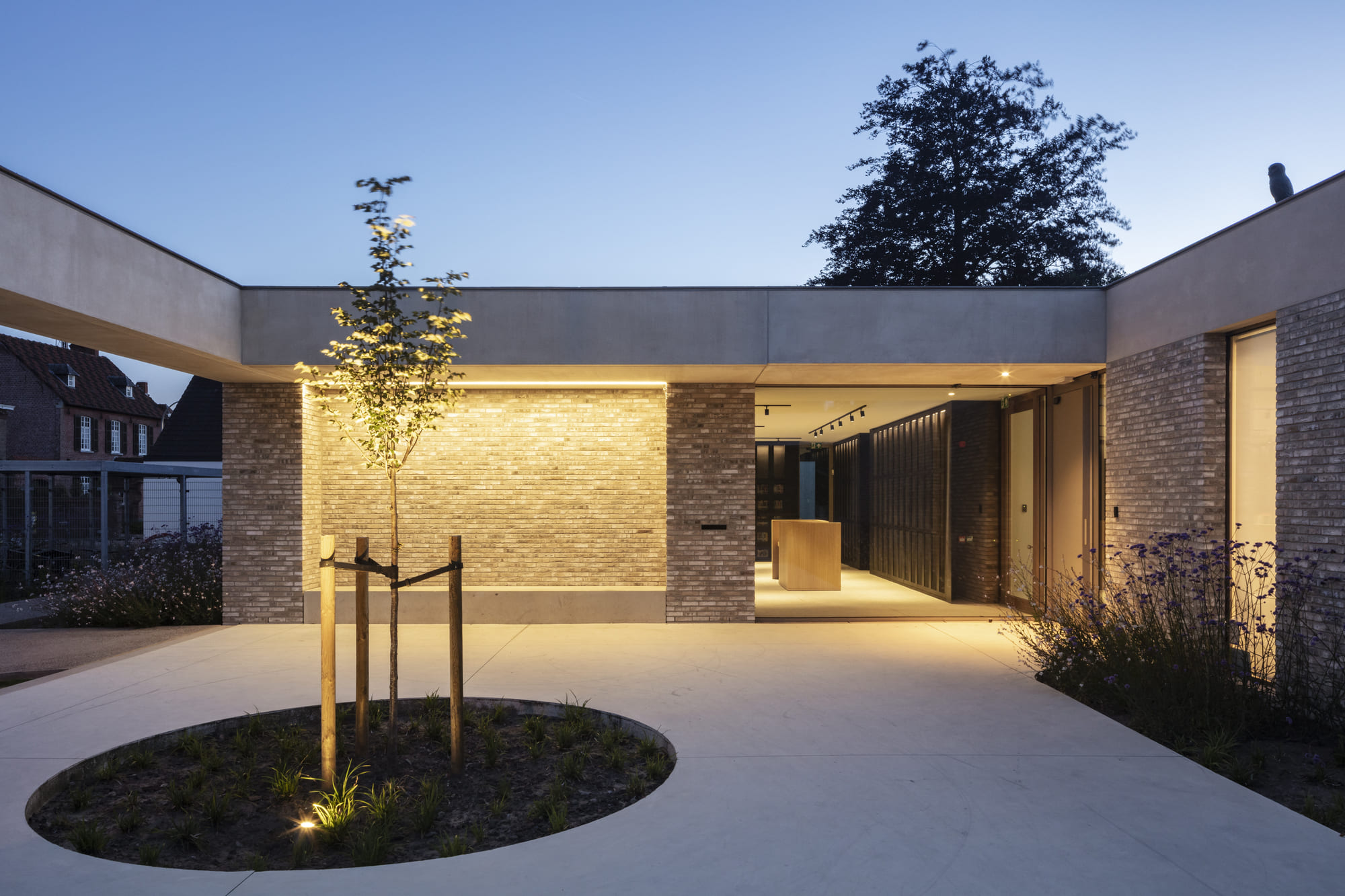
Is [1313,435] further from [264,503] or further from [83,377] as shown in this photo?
[83,377]

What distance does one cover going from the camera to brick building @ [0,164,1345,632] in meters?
6.93

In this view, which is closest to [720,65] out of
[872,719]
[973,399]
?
[973,399]

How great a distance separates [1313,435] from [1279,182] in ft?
11.7

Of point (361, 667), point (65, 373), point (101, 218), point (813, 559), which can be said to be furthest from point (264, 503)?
point (65, 373)

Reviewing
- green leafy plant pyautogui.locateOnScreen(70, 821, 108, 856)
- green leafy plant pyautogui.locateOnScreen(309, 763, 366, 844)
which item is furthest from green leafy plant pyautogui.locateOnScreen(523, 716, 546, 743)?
green leafy plant pyautogui.locateOnScreen(70, 821, 108, 856)

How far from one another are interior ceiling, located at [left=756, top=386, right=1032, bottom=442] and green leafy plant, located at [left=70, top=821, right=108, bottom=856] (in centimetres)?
817

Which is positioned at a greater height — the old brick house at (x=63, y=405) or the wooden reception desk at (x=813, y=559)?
the old brick house at (x=63, y=405)

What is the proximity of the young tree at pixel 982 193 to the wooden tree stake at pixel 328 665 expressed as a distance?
768 inches

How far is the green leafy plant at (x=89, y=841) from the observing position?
11.8 feet

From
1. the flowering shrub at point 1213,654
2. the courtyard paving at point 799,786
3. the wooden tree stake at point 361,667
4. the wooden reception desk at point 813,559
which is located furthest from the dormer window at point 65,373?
the flowering shrub at point 1213,654

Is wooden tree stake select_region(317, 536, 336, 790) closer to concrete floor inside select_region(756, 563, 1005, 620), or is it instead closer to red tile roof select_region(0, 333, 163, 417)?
concrete floor inside select_region(756, 563, 1005, 620)

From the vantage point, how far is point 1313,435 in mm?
5816

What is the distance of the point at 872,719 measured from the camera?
564 centimetres

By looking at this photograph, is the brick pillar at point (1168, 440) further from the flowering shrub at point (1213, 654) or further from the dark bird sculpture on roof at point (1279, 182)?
the dark bird sculpture on roof at point (1279, 182)
